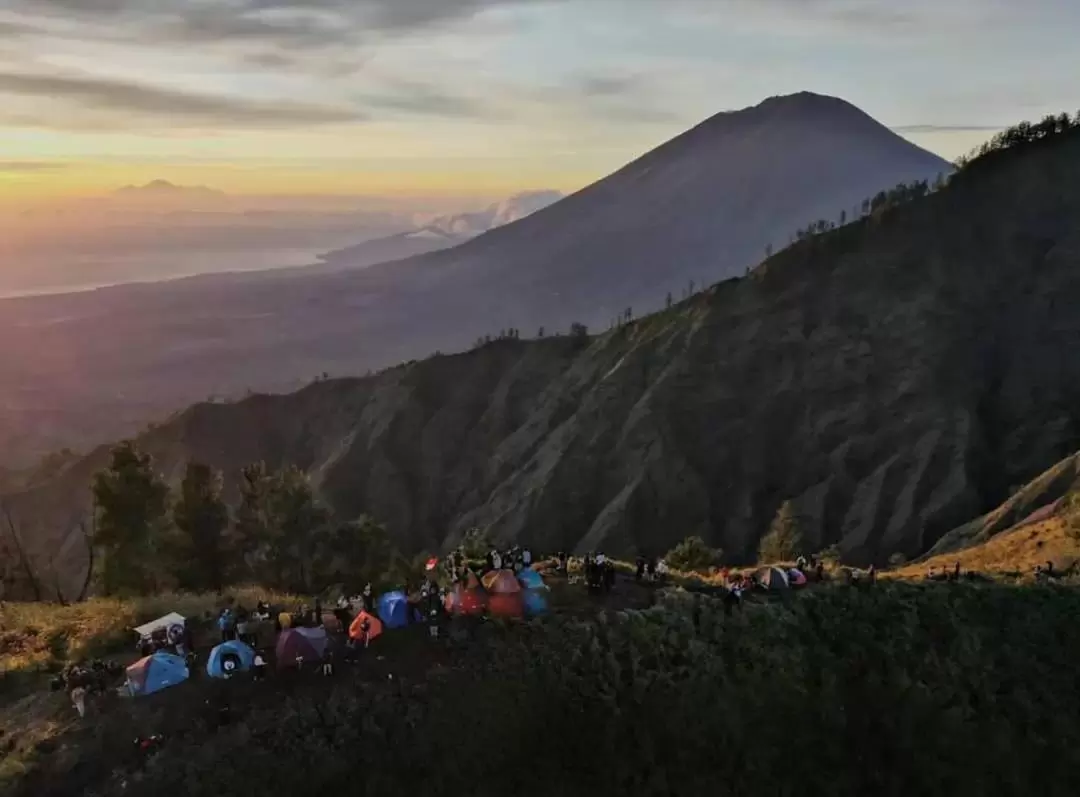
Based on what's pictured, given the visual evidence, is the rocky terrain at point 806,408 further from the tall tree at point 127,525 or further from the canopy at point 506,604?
the canopy at point 506,604

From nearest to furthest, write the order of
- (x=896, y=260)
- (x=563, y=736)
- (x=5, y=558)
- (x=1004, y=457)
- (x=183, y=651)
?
(x=563, y=736) → (x=183, y=651) → (x=5, y=558) → (x=1004, y=457) → (x=896, y=260)

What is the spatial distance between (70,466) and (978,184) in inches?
4415

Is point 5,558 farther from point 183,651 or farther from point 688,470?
point 688,470

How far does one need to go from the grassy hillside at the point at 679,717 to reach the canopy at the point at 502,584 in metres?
1.46

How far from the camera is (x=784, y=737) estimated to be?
24.1 m

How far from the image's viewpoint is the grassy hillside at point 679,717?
846 inches

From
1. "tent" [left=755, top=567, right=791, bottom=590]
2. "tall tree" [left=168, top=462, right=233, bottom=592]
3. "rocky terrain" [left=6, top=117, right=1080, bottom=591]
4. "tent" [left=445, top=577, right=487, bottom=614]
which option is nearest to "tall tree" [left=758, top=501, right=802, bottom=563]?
"rocky terrain" [left=6, top=117, right=1080, bottom=591]

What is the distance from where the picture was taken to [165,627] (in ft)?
84.6

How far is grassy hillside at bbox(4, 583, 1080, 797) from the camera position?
21484 mm

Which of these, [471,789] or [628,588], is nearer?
[471,789]

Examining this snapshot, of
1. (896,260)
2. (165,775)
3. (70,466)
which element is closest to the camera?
(165,775)

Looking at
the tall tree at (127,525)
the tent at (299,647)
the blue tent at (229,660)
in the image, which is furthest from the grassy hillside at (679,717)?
A: the tall tree at (127,525)

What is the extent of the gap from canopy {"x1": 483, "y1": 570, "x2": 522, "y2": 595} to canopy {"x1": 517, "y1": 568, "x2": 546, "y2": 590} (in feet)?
0.88

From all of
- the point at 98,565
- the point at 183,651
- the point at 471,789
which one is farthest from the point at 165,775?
the point at 98,565
